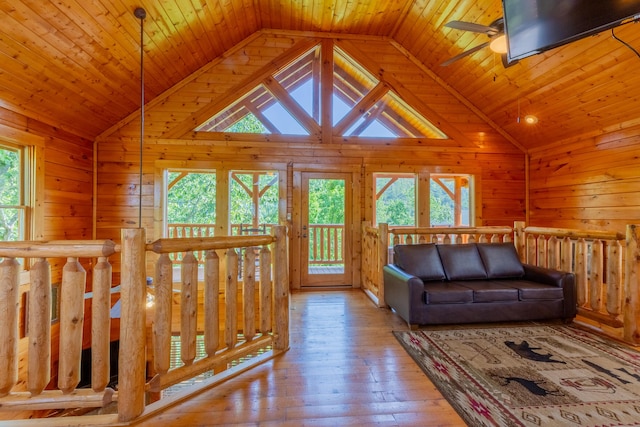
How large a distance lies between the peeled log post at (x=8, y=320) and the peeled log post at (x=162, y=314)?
2.34 ft

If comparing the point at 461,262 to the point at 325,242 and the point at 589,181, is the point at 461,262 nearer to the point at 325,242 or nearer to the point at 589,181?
the point at 325,242

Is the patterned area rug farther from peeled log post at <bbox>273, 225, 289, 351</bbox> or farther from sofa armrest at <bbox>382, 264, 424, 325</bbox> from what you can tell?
peeled log post at <bbox>273, 225, 289, 351</bbox>

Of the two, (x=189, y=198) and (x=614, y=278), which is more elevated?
(x=189, y=198)

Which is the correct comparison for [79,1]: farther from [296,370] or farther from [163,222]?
[296,370]

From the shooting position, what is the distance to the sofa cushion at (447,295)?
10.3ft

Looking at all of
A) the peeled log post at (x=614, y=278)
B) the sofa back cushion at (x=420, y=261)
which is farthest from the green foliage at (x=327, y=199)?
the peeled log post at (x=614, y=278)

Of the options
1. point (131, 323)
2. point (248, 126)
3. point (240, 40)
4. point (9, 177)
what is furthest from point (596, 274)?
point (9, 177)

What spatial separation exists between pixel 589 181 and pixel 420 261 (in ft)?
10.4

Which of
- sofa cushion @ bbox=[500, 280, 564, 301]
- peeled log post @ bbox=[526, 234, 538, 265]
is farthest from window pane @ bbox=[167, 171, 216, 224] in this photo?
peeled log post @ bbox=[526, 234, 538, 265]

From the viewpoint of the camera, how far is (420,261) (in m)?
3.62

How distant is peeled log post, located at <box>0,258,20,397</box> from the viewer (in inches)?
67.0

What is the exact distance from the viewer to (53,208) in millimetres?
4070

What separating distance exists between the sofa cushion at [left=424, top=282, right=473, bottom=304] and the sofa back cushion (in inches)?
12.8

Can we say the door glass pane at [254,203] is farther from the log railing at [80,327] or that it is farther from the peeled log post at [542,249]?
the peeled log post at [542,249]
